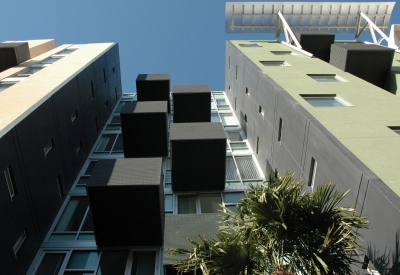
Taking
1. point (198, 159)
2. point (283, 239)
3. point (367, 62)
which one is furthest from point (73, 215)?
point (367, 62)

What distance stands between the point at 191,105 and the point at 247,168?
5.44 metres

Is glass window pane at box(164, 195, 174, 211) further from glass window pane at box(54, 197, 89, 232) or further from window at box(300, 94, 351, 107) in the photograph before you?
window at box(300, 94, 351, 107)

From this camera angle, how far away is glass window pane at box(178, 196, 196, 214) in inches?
521

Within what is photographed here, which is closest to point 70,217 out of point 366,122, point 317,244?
point 317,244

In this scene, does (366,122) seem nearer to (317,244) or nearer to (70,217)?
(317,244)

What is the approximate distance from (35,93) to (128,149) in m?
4.96

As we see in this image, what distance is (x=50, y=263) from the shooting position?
10562mm

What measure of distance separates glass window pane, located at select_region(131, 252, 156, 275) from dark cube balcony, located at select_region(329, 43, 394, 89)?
40.2 feet

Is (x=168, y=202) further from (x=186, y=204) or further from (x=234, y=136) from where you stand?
(x=234, y=136)

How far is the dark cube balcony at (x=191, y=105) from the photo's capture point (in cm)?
1900

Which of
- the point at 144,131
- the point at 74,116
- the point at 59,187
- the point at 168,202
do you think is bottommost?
the point at 168,202

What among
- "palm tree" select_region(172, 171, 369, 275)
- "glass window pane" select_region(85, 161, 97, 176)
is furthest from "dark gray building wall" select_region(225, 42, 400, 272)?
"glass window pane" select_region(85, 161, 97, 176)

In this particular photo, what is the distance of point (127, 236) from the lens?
10758mm

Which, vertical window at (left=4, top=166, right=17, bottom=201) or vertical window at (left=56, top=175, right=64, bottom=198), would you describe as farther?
vertical window at (left=56, top=175, right=64, bottom=198)
